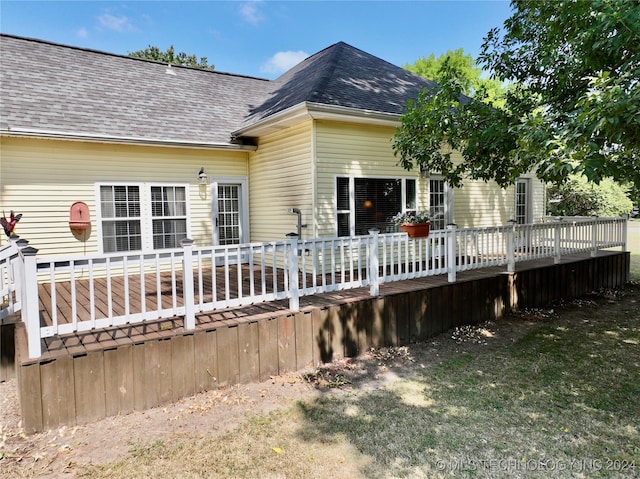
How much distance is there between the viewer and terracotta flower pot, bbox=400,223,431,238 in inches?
232

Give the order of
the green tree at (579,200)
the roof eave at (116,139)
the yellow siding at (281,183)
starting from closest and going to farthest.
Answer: the roof eave at (116,139) < the yellow siding at (281,183) < the green tree at (579,200)

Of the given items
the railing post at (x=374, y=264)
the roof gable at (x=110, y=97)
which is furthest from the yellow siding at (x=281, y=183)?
the railing post at (x=374, y=264)

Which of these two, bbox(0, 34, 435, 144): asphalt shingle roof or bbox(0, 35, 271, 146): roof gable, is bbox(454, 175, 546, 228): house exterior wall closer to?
bbox(0, 34, 435, 144): asphalt shingle roof

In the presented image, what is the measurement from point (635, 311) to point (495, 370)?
15.4 feet

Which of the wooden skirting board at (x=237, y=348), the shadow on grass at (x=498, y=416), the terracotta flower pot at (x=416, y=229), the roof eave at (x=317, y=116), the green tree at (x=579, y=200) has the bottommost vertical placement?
the shadow on grass at (x=498, y=416)

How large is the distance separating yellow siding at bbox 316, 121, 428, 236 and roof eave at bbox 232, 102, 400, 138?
0.76 feet

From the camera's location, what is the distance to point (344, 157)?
7.69 meters

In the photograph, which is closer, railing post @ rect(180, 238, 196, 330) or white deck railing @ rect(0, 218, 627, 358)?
white deck railing @ rect(0, 218, 627, 358)

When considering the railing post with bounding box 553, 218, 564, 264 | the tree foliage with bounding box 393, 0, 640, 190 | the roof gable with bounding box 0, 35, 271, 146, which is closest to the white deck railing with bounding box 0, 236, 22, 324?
the roof gable with bounding box 0, 35, 271, 146

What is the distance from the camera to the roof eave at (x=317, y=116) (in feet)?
22.3

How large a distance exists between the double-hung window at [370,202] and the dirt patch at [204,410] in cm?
288

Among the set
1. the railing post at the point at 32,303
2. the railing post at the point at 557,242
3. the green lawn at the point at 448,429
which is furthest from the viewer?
the railing post at the point at 557,242

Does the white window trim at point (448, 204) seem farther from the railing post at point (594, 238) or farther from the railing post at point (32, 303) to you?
the railing post at point (32, 303)

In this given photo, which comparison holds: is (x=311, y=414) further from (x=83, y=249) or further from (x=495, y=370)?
(x=83, y=249)
